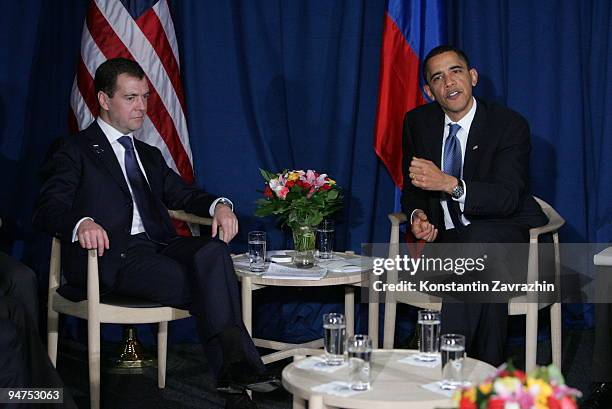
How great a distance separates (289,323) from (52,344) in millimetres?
1546

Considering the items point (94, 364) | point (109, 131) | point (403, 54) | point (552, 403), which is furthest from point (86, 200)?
point (552, 403)

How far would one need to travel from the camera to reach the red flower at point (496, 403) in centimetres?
189

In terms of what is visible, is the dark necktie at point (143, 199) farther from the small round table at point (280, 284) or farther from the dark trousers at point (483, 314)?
the dark trousers at point (483, 314)

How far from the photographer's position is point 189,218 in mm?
4480

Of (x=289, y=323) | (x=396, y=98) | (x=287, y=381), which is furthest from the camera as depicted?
(x=289, y=323)

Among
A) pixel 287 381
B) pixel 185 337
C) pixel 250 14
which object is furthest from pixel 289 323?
pixel 287 381

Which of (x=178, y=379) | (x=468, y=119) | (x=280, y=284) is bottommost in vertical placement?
(x=178, y=379)

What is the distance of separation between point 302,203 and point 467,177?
72 cm

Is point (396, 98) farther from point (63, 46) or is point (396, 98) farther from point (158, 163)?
point (63, 46)

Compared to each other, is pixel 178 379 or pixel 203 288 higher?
pixel 203 288

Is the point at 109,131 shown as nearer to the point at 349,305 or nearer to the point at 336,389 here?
the point at 349,305

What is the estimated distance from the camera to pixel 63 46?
5109 mm

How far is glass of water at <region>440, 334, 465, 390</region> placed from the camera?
9.01ft

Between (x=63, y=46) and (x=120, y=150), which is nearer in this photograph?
(x=120, y=150)
